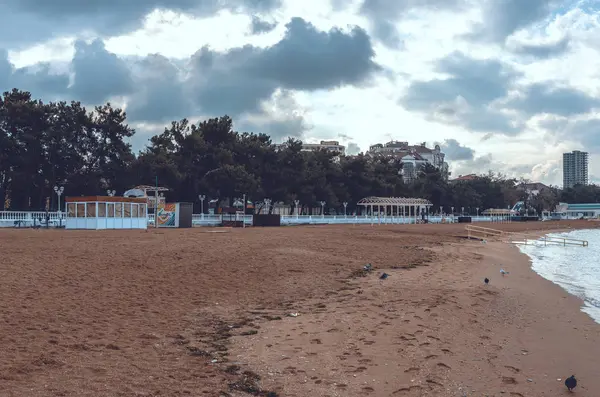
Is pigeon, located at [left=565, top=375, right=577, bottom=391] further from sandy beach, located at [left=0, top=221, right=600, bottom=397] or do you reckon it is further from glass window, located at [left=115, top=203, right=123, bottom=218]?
glass window, located at [left=115, top=203, right=123, bottom=218]

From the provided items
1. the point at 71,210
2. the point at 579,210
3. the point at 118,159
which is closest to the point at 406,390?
the point at 71,210

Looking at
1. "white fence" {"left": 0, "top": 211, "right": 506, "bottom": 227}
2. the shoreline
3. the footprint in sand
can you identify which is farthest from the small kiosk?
the footprint in sand

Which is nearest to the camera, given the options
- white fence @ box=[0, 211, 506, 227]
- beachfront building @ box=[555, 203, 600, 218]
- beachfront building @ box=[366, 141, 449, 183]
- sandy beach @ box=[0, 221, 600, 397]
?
sandy beach @ box=[0, 221, 600, 397]

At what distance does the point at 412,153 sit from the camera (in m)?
134

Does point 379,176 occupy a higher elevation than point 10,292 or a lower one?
higher

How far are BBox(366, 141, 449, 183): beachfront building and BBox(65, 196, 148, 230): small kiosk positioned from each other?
97131 millimetres

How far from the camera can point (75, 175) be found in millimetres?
45750

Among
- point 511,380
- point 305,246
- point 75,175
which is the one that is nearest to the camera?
point 511,380

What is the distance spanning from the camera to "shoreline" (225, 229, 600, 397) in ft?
20.0

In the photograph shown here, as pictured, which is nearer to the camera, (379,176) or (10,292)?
(10,292)

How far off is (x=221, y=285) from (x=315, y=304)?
8.61 feet

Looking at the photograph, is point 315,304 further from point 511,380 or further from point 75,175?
point 75,175

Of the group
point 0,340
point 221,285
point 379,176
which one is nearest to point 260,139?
point 379,176

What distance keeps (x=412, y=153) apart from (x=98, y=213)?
362ft
